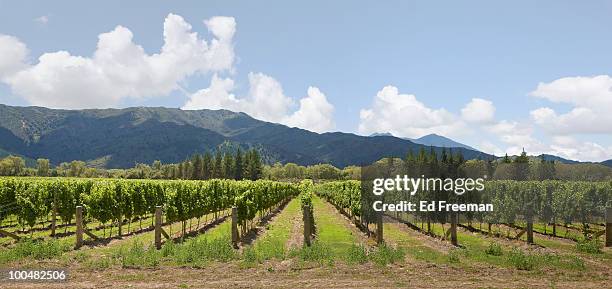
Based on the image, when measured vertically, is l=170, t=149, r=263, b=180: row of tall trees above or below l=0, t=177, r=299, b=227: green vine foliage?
above

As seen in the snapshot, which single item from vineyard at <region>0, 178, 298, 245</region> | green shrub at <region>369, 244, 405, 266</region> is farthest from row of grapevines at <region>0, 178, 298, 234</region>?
green shrub at <region>369, 244, 405, 266</region>

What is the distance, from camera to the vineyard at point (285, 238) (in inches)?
635

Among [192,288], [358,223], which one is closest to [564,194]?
[358,223]

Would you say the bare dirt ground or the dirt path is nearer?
the bare dirt ground

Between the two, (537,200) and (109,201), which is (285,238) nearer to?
(109,201)

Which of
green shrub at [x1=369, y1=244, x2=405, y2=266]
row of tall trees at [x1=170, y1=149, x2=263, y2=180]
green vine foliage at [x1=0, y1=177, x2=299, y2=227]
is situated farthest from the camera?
row of tall trees at [x1=170, y1=149, x2=263, y2=180]

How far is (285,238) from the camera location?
26.7 m

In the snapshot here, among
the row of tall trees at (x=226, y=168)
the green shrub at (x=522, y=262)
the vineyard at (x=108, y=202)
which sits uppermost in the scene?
the row of tall trees at (x=226, y=168)

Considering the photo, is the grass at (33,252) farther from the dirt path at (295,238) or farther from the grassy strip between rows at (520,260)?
the grassy strip between rows at (520,260)

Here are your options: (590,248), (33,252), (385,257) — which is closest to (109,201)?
(33,252)

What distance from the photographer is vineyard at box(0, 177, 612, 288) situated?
16141 mm

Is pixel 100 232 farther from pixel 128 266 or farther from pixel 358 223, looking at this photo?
pixel 358 223

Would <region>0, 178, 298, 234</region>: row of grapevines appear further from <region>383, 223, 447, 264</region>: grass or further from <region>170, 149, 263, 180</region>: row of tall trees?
<region>170, 149, 263, 180</region>: row of tall trees

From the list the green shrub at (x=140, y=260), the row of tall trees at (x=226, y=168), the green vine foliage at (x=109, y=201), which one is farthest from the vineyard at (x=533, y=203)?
the row of tall trees at (x=226, y=168)
